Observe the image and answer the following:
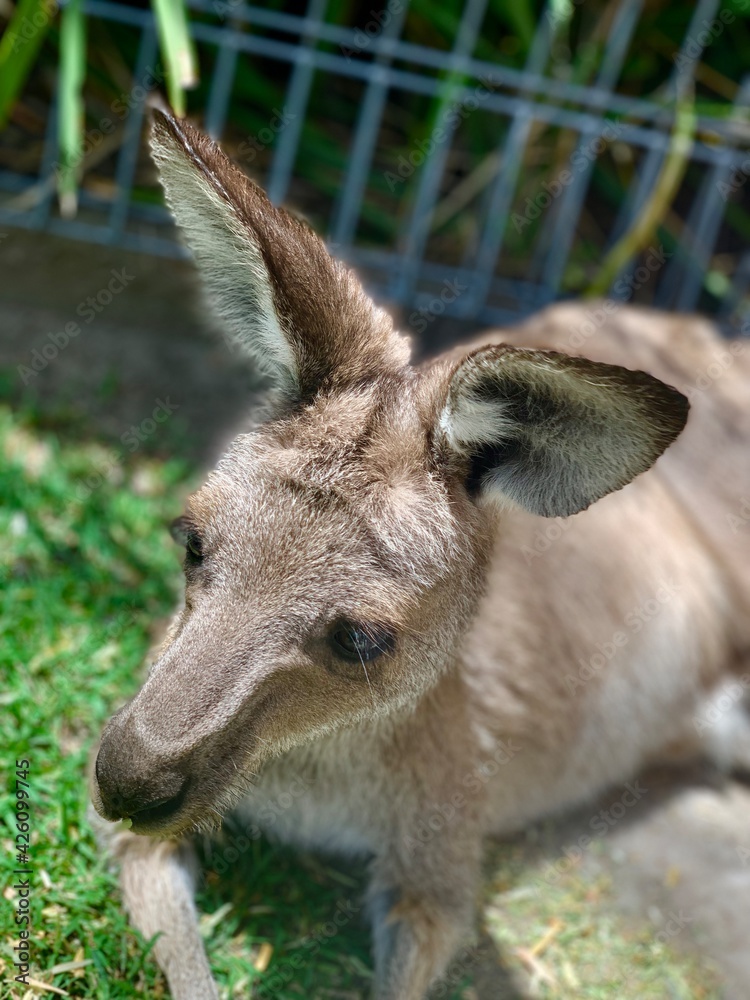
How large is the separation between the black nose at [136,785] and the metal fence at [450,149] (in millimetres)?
2664

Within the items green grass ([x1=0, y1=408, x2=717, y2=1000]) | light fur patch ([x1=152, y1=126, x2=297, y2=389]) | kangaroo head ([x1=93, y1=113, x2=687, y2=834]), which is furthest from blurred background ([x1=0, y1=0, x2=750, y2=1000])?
light fur patch ([x1=152, y1=126, x2=297, y2=389])

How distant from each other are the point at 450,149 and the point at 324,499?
345 centimetres

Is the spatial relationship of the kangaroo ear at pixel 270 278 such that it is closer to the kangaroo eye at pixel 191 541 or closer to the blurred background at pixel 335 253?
the kangaroo eye at pixel 191 541

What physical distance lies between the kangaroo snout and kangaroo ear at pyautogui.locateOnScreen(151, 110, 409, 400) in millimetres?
808

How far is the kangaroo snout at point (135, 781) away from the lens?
1.80m

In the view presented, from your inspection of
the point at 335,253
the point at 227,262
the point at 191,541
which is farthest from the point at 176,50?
the point at 191,541

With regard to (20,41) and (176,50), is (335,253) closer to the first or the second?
(176,50)

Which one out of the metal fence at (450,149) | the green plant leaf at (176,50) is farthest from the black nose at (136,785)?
the metal fence at (450,149)

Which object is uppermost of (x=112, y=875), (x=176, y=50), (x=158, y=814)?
(x=176, y=50)

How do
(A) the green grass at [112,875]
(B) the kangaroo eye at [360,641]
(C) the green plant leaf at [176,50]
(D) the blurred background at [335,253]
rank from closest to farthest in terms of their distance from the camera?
1. (B) the kangaroo eye at [360,641]
2. (A) the green grass at [112,875]
3. (D) the blurred background at [335,253]
4. (C) the green plant leaf at [176,50]

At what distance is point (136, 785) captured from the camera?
1.81 metres

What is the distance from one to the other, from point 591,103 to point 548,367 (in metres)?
2.90

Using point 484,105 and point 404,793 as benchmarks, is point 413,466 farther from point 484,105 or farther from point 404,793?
point 484,105

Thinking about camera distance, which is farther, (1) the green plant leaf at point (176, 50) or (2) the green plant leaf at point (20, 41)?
(2) the green plant leaf at point (20, 41)
